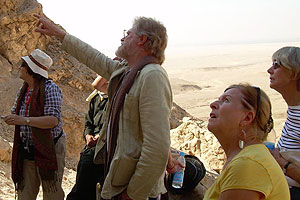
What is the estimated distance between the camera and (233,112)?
1956mm

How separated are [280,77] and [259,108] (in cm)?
82

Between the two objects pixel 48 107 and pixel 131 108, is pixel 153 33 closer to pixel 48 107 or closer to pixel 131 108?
pixel 131 108

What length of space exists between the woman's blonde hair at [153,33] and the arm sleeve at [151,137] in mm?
292

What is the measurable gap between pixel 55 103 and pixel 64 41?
68 cm

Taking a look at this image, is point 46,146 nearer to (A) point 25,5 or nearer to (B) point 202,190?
(B) point 202,190

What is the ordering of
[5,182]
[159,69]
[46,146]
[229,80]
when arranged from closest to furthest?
[159,69]
[46,146]
[5,182]
[229,80]

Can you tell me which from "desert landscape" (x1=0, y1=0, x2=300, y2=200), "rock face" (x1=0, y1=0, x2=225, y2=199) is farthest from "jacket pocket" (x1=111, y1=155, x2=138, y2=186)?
"rock face" (x1=0, y1=0, x2=225, y2=199)

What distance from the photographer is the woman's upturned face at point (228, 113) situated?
1944 millimetres

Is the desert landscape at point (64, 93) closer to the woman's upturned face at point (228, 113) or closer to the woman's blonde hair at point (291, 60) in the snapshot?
the woman's blonde hair at point (291, 60)

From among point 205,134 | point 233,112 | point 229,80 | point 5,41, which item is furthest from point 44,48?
point 229,80

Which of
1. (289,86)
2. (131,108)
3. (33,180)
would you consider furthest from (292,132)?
Answer: (33,180)

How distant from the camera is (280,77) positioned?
8.59 feet

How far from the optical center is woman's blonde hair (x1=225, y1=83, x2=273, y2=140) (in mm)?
1918

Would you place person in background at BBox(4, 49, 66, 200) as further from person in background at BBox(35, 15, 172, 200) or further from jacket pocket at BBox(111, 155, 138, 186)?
jacket pocket at BBox(111, 155, 138, 186)
